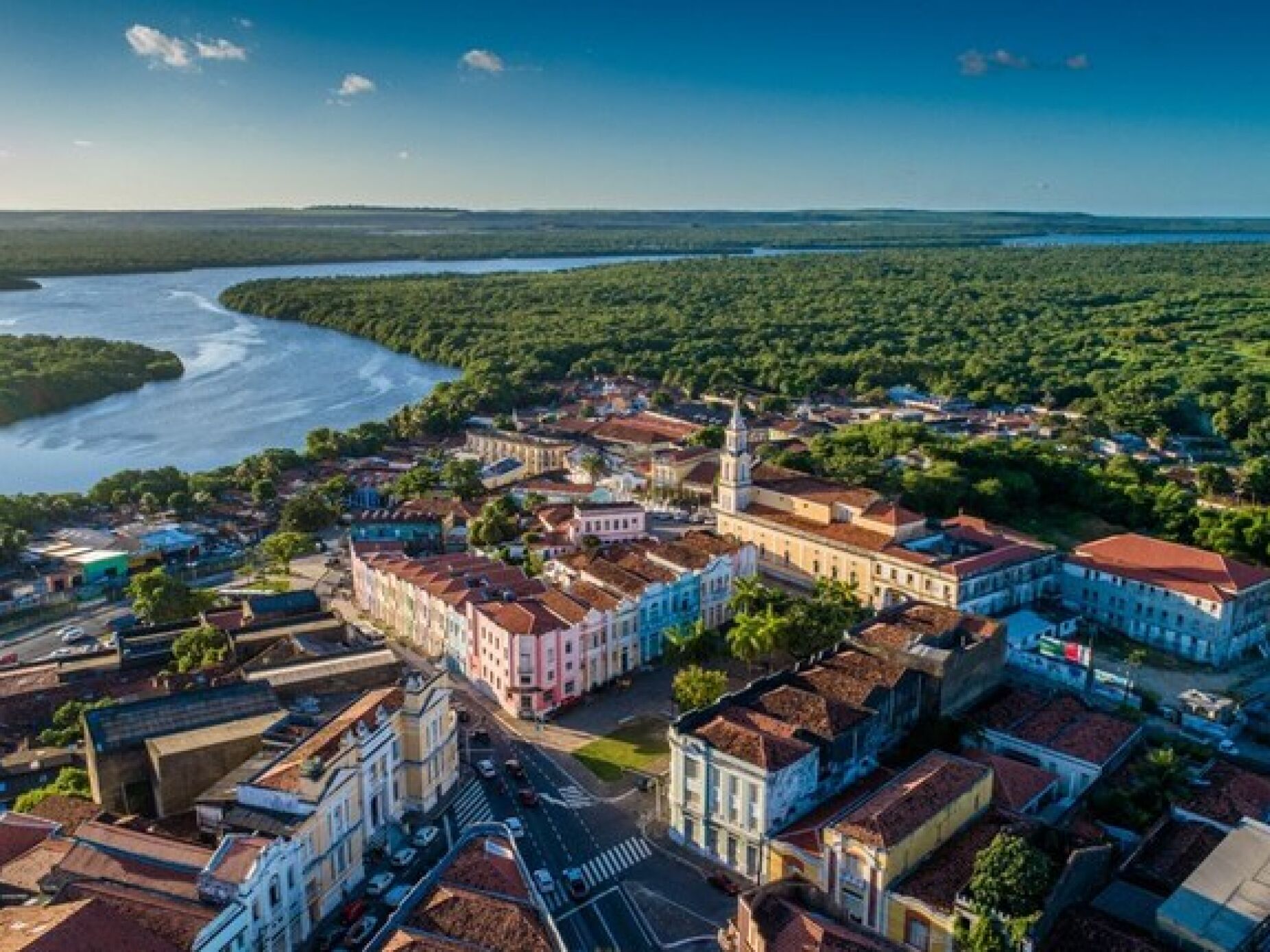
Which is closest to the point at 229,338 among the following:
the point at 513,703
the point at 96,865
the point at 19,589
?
the point at 19,589

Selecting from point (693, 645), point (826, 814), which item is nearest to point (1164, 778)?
point (826, 814)

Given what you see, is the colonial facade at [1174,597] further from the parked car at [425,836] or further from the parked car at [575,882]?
the parked car at [425,836]

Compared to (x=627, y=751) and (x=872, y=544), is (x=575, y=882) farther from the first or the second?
(x=872, y=544)

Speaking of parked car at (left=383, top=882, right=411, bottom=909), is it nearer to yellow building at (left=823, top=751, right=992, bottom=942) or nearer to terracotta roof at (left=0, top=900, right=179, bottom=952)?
terracotta roof at (left=0, top=900, right=179, bottom=952)

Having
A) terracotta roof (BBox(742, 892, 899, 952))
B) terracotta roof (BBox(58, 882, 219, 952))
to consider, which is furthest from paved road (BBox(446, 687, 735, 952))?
terracotta roof (BBox(58, 882, 219, 952))

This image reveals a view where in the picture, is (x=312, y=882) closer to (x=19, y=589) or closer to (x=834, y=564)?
(x=834, y=564)

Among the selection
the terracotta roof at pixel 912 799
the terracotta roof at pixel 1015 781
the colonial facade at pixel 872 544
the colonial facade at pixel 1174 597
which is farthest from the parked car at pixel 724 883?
the colonial facade at pixel 1174 597
